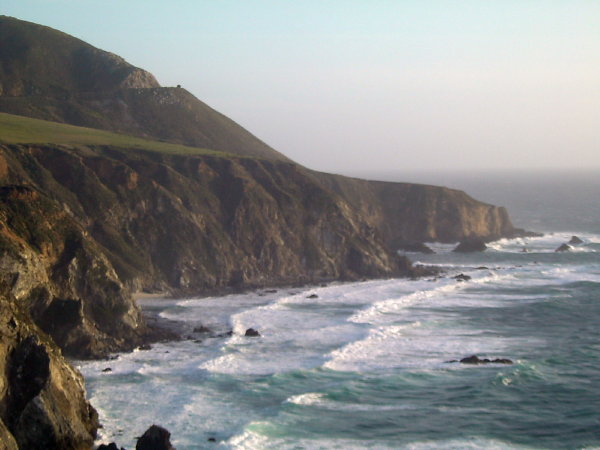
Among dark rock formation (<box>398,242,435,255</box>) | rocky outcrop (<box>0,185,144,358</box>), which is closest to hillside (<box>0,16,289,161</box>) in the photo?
dark rock formation (<box>398,242,435,255</box>)

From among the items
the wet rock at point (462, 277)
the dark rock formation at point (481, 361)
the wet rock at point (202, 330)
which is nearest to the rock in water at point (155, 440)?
the dark rock formation at point (481, 361)

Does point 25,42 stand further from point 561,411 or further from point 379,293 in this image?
point 561,411

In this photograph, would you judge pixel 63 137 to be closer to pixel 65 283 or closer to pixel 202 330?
pixel 65 283

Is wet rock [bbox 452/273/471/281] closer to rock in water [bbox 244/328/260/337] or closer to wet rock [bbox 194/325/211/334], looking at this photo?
rock in water [bbox 244/328/260/337]

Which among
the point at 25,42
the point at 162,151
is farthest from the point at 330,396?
the point at 25,42

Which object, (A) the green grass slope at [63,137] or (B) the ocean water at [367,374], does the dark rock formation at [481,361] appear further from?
(A) the green grass slope at [63,137]

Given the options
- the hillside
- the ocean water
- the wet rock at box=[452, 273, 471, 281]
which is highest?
the hillside

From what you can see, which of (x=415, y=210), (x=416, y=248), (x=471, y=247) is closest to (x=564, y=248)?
(x=471, y=247)
